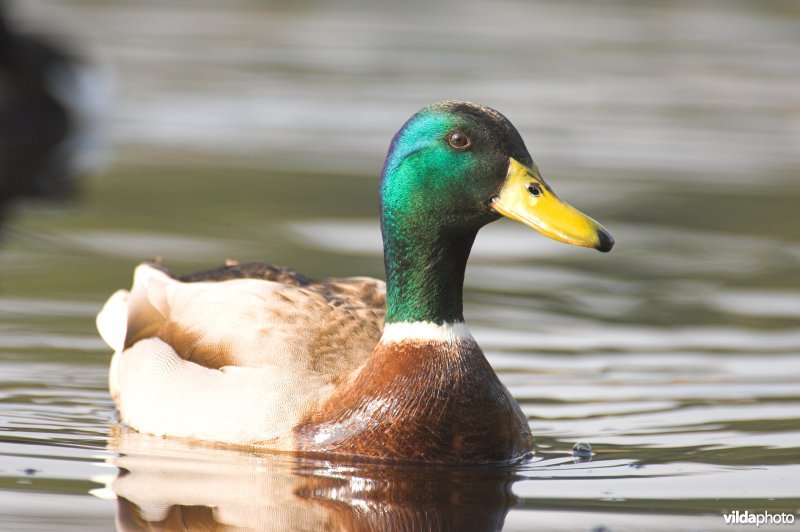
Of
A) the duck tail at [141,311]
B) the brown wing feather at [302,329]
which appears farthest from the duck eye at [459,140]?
the duck tail at [141,311]

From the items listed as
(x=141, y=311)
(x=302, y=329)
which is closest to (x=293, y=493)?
(x=302, y=329)

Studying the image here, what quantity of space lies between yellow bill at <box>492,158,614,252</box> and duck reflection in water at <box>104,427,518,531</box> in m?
1.05

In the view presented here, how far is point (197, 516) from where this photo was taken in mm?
6316

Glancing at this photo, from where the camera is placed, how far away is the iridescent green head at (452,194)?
7.10m

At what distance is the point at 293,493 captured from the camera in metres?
6.70

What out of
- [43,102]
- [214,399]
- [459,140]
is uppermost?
[43,102]

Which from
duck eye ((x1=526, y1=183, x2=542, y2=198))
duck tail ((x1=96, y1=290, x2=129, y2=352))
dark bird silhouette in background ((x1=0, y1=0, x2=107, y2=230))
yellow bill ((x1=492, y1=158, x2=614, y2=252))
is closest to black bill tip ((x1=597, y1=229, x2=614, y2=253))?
yellow bill ((x1=492, y1=158, x2=614, y2=252))

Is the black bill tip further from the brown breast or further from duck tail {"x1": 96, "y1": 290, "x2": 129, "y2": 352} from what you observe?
duck tail {"x1": 96, "y1": 290, "x2": 129, "y2": 352}

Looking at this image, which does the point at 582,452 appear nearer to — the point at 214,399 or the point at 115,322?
the point at 214,399

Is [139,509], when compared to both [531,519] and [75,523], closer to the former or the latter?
[75,523]

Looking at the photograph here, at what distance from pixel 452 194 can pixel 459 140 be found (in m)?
0.23

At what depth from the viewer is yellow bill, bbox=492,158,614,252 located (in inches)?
275

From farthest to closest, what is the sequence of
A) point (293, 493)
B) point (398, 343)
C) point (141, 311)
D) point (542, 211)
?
1. point (141, 311)
2. point (398, 343)
3. point (542, 211)
4. point (293, 493)

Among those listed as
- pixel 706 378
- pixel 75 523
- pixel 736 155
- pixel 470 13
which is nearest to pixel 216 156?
pixel 736 155
